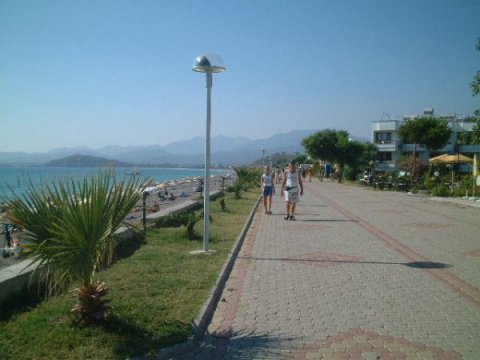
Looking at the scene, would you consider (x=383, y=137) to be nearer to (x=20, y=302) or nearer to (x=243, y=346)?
(x=20, y=302)

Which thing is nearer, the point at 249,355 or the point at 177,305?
the point at 249,355

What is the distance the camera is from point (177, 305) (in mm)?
5168

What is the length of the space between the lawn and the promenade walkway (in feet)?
1.17

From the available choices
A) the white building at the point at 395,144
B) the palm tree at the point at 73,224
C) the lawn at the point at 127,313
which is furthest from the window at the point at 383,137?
the palm tree at the point at 73,224

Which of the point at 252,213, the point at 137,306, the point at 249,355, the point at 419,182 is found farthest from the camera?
the point at 419,182

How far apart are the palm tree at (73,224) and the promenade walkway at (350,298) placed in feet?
3.93

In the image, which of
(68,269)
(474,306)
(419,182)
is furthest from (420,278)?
(419,182)

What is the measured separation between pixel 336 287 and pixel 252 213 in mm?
9187

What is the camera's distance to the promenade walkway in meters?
4.19

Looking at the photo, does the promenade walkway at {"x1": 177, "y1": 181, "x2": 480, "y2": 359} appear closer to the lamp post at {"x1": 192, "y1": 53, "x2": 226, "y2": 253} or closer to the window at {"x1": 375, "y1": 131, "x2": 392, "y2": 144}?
the lamp post at {"x1": 192, "y1": 53, "x2": 226, "y2": 253}

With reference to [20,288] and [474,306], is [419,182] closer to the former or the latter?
[474,306]

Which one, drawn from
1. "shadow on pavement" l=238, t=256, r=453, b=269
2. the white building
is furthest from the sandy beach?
the white building

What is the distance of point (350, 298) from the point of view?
5672mm

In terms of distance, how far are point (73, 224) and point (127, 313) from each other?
1284 millimetres
